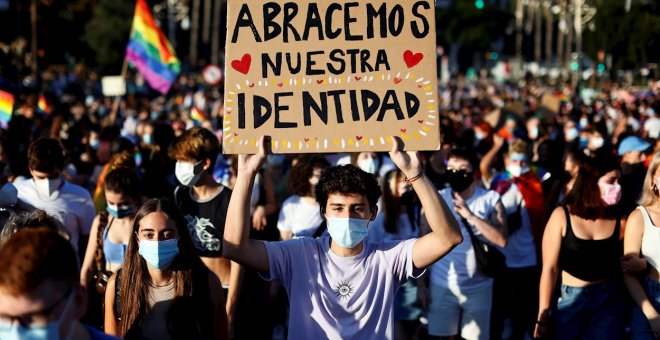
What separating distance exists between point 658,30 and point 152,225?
19.3 m

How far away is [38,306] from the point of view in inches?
94.7

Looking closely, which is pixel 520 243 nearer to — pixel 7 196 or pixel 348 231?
pixel 348 231

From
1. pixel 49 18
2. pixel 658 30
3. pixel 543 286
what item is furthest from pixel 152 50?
pixel 49 18

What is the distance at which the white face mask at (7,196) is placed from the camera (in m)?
4.89

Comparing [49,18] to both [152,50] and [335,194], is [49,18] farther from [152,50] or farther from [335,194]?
[335,194]

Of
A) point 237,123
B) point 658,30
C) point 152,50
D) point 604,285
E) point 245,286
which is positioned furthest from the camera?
point 658,30

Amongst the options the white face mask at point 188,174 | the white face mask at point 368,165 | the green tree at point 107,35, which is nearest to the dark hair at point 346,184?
the white face mask at point 188,174

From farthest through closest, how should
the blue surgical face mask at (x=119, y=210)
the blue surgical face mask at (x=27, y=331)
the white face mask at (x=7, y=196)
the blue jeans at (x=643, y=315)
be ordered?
the blue surgical face mask at (x=119, y=210) → the white face mask at (x=7, y=196) → the blue jeans at (x=643, y=315) → the blue surgical face mask at (x=27, y=331)

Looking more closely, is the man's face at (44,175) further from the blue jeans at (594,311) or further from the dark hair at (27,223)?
the blue jeans at (594,311)

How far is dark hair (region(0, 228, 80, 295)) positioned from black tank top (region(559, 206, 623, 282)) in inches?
133

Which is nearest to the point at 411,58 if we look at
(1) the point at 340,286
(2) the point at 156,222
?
(1) the point at 340,286

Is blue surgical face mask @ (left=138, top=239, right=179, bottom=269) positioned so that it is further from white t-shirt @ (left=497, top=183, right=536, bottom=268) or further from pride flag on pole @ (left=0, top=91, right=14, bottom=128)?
pride flag on pole @ (left=0, top=91, right=14, bottom=128)

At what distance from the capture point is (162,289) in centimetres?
371

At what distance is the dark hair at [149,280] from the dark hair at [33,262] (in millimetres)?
1138
